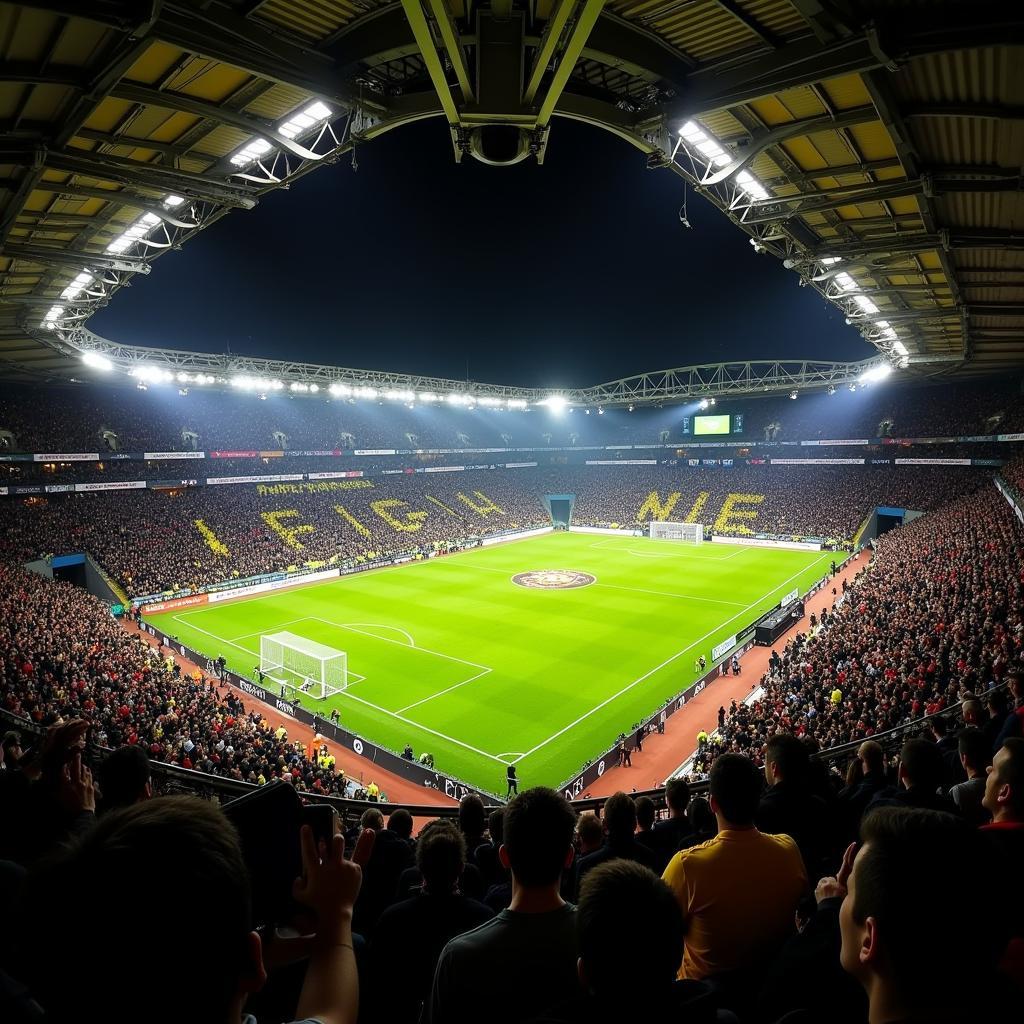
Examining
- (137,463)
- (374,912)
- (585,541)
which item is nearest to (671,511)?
(585,541)

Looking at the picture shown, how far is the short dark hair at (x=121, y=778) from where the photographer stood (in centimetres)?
397

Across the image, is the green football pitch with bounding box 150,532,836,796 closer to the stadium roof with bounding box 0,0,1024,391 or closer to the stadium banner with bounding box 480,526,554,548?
the stadium banner with bounding box 480,526,554,548

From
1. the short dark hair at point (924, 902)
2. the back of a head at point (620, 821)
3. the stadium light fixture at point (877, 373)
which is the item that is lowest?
the back of a head at point (620, 821)

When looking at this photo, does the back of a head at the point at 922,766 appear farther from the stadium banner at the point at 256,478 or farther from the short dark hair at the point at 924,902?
the stadium banner at the point at 256,478

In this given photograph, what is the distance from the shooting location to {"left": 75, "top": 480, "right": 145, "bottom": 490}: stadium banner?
42606mm

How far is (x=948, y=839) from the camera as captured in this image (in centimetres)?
181

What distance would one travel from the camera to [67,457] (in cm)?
4131

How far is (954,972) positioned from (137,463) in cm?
5424

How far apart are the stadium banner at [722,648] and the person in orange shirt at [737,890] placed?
25.2 metres

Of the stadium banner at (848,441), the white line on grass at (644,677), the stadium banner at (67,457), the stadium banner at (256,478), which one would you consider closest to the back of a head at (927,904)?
the white line on grass at (644,677)

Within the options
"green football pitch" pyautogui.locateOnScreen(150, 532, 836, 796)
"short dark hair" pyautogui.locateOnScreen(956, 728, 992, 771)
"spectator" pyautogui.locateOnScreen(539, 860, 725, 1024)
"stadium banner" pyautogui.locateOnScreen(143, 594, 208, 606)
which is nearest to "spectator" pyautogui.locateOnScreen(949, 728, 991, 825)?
"short dark hair" pyautogui.locateOnScreen(956, 728, 992, 771)

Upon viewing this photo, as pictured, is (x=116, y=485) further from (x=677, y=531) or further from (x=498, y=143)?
(x=677, y=531)

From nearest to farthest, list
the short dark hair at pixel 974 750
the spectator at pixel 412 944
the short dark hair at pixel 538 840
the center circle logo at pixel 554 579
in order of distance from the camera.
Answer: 1. the short dark hair at pixel 538 840
2. the spectator at pixel 412 944
3. the short dark hair at pixel 974 750
4. the center circle logo at pixel 554 579

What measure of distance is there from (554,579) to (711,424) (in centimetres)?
3427
